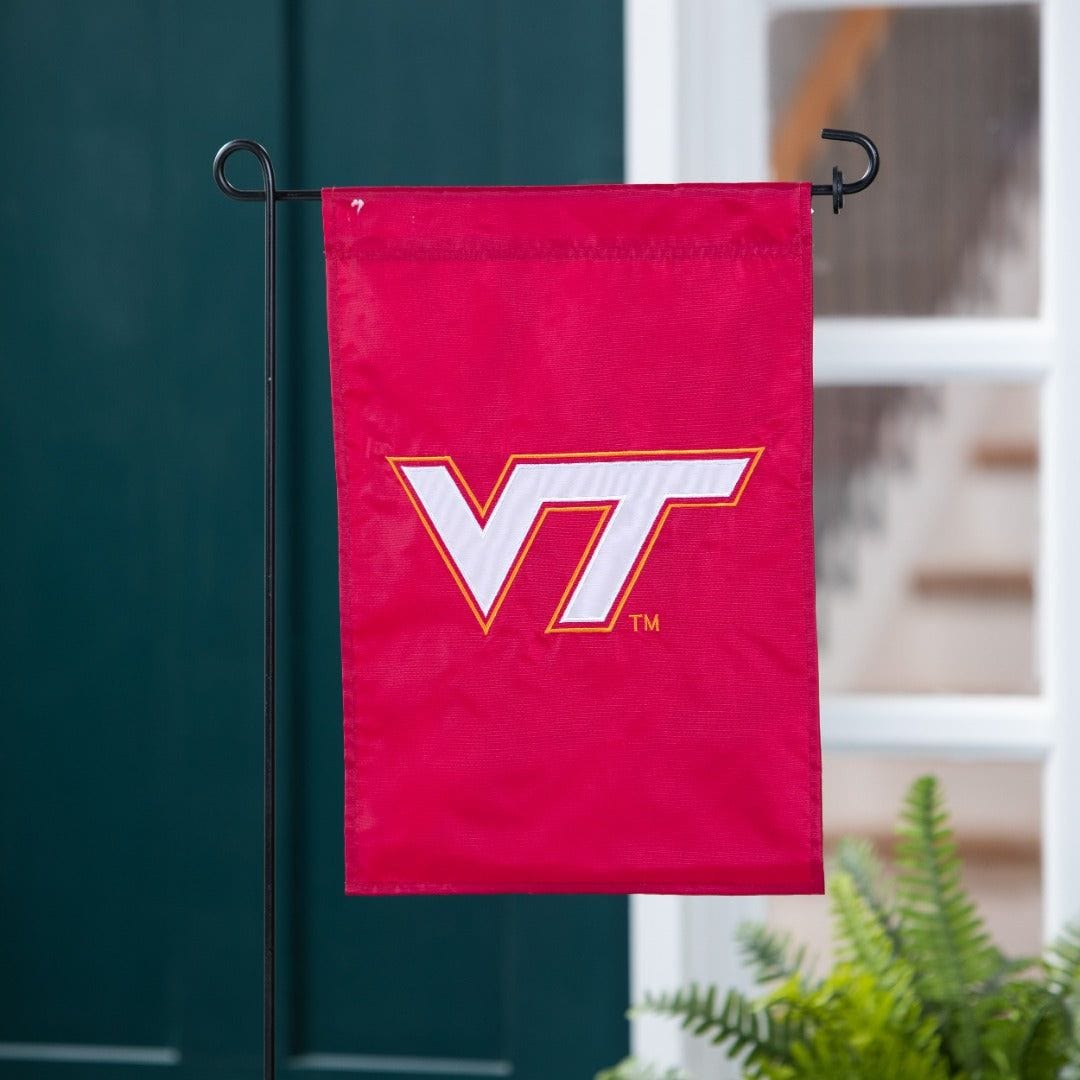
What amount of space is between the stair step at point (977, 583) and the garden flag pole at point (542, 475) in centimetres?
83

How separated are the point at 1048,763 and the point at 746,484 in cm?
80

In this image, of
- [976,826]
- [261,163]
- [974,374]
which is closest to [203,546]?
[261,163]

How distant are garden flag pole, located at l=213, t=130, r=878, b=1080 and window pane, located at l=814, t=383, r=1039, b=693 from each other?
68 centimetres

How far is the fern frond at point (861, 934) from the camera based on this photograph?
4.00 ft

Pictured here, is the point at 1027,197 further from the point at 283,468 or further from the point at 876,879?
the point at 283,468

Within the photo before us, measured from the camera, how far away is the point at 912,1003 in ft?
3.83

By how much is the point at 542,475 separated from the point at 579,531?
53mm

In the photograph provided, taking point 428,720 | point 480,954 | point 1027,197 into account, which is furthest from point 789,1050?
point 1027,197

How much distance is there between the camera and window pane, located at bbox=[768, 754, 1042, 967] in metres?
1.58

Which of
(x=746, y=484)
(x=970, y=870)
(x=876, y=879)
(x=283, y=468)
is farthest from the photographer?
(x=970, y=870)

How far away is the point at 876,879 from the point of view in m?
1.38

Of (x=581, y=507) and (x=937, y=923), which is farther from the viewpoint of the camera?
(x=937, y=923)

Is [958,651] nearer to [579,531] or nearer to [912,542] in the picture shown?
[912,542]

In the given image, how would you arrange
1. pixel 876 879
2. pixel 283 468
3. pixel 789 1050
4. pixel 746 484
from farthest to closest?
1. pixel 283 468
2. pixel 876 879
3. pixel 789 1050
4. pixel 746 484
